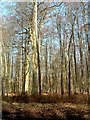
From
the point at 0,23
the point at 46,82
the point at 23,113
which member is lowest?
the point at 23,113

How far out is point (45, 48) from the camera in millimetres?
4219

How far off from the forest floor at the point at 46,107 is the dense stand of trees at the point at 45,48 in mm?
105

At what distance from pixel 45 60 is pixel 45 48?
19 centimetres

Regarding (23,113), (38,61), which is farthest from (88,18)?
(23,113)

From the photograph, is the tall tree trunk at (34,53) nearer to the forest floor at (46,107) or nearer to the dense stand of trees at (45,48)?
the dense stand of trees at (45,48)

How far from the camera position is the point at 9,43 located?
4.26 m

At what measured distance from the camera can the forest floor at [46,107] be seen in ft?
13.1

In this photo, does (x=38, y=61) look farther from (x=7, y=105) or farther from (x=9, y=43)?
(x=7, y=105)

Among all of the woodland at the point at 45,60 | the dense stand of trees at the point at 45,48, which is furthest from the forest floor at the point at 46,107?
the dense stand of trees at the point at 45,48

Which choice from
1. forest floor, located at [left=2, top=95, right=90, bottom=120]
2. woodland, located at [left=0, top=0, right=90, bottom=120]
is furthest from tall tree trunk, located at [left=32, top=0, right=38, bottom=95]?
forest floor, located at [left=2, top=95, right=90, bottom=120]

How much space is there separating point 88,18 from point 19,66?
128 centimetres

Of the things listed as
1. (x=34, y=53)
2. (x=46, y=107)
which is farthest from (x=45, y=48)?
(x=46, y=107)

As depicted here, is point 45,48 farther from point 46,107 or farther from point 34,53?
point 46,107

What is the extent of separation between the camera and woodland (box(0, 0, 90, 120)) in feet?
13.2
